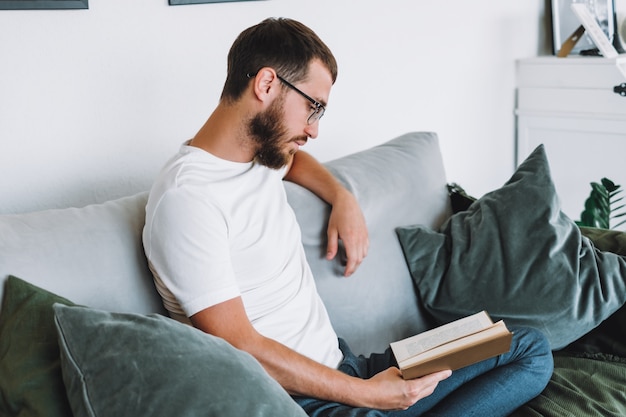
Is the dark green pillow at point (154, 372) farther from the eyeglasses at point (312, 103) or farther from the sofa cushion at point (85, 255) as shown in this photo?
the eyeglasses at point (312, 103)

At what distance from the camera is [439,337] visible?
4.86ft

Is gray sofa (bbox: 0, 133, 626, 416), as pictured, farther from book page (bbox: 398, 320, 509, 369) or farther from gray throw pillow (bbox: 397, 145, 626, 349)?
book page (bbox: 398, 320, 509, 369)

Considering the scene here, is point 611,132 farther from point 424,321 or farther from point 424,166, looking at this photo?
point 424,321

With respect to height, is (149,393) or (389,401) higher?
(149,393)

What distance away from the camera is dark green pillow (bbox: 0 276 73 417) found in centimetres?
109

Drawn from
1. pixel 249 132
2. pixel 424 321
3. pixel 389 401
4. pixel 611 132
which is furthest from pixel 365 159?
pixel 611 132

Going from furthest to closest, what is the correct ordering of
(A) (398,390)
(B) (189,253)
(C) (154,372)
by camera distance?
(A) (398,390) < (B) (189,253) < (C) (154,372)

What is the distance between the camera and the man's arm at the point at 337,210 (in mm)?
1706

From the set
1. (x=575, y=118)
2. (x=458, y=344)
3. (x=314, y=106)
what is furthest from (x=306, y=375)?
(x=575, y=118)

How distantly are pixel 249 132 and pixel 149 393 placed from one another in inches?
24.1

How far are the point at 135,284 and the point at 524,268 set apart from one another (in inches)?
35.1

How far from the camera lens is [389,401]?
1.43m

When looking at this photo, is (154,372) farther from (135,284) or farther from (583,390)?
(583,390)

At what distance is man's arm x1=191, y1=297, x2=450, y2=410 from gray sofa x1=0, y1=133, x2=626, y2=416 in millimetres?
170
